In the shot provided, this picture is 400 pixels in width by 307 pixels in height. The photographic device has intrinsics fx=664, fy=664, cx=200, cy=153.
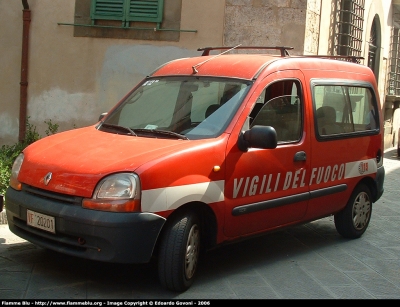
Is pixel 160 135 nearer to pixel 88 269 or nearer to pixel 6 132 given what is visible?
pixel 88 269

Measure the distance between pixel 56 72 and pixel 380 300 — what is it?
7.49 meters

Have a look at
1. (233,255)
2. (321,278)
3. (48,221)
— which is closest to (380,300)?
(321,278)

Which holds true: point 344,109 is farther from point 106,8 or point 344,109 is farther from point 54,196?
point 106,8

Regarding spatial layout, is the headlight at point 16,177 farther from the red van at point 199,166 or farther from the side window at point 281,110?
the side window at point 281,110

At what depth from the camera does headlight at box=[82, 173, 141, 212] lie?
480cm

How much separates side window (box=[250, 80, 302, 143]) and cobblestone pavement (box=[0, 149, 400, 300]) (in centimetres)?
122

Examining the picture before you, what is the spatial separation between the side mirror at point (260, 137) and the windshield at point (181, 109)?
0.21 metres

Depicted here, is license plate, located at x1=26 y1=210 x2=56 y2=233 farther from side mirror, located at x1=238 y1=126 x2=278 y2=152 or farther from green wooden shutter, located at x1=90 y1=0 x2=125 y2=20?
green wooden shutter, located at x1=90 y1=0 x2=125 y2=20

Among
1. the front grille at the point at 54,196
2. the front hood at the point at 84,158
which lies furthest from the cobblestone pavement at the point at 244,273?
the front hood at the point at 84,158

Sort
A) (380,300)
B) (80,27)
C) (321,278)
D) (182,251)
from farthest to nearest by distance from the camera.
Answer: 1. (80,27)
2. (321,278)
3. (380,300)
4. (182,251)

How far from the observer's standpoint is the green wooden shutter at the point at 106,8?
11047 millimetres

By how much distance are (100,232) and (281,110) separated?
2.28 metres

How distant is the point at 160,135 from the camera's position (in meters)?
5.60

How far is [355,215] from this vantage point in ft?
24.1
